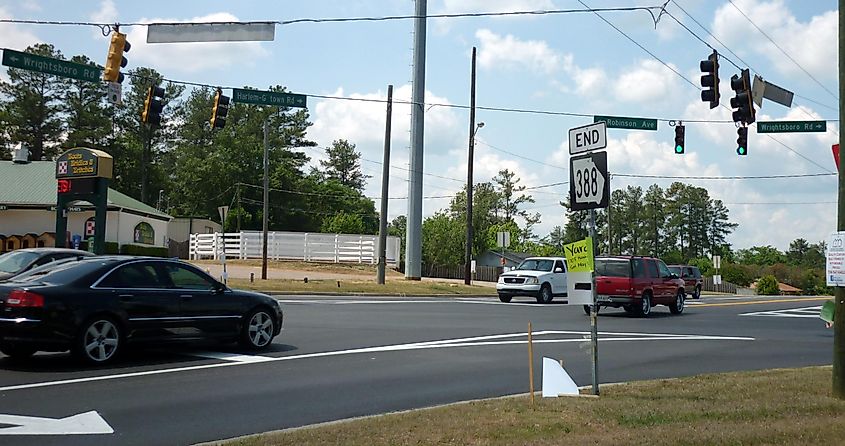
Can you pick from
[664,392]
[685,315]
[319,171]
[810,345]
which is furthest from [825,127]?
[319,171]

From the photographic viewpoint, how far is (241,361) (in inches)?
479

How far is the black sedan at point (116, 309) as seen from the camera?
34.4ft

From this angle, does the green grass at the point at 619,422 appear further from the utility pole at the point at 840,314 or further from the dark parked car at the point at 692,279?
the dark parked car at the point at 692,279

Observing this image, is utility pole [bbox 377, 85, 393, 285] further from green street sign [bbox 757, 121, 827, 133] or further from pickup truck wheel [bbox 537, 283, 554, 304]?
green street sign [bbox 757, 121, 827, 133]

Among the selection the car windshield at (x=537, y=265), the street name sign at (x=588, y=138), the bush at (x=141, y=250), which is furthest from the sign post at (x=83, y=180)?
the street name sign at (x=588, y=138)

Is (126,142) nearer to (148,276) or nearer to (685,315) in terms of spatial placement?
(685,315)

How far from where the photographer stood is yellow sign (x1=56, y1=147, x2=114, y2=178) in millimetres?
29772

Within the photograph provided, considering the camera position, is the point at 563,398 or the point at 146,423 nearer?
the point at 146,423

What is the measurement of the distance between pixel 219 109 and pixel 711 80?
1397cm

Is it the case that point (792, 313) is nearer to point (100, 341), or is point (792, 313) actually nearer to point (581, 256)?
point (581, 256)

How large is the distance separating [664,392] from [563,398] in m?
1.35

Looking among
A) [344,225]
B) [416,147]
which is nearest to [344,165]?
[344,225]

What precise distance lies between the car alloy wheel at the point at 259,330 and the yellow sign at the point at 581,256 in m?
5.88

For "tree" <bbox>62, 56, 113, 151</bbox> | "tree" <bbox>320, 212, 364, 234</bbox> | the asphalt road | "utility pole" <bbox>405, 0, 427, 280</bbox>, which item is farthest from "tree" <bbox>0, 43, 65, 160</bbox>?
the asphalt road
